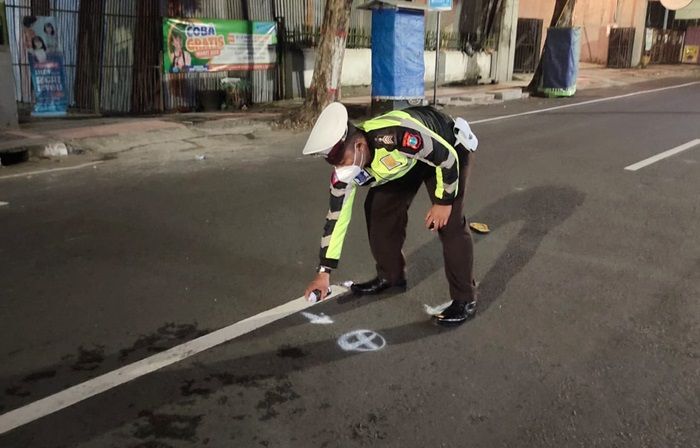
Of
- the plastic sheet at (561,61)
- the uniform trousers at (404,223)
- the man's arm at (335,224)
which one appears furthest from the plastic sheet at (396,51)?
the man's arm at (335,224)

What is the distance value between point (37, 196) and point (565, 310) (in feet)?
18.3

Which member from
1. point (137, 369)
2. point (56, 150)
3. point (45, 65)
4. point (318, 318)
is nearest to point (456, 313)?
point (318, 318)

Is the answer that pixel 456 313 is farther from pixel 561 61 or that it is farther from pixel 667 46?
pixel 667 46

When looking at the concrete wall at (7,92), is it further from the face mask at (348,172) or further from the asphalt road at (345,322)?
the face mask at (348,172)

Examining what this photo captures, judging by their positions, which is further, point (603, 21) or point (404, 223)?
point (603, 21)

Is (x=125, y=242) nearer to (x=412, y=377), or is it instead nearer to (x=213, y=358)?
(x=213, y=358)

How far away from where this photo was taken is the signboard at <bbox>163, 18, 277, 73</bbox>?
42.0 ft

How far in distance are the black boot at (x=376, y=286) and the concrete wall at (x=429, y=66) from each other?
39.8ft

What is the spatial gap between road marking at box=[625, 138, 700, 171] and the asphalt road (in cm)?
78

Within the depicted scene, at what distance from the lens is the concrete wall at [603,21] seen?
97.5 feet

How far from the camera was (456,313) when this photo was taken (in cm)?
390

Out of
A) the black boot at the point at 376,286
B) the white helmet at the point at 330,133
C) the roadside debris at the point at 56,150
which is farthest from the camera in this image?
the roadside debris at the point at 56,150

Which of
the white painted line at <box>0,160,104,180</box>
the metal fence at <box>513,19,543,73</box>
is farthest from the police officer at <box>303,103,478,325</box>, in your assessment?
the metal fence at <box>513,19,543,73</box>

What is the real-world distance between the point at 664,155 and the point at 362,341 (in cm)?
693
